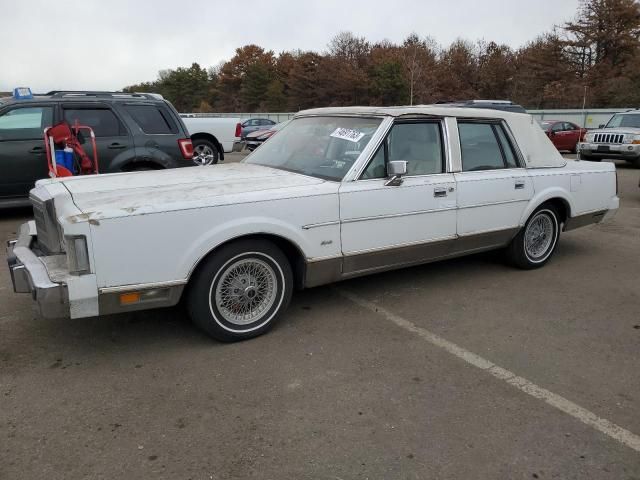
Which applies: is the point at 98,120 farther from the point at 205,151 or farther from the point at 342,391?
the point at 205,151

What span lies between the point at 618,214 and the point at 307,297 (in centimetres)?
659

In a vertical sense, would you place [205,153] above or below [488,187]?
above

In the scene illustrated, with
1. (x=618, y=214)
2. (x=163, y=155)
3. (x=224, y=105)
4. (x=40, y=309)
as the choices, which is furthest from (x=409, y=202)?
(x=224, y=105)

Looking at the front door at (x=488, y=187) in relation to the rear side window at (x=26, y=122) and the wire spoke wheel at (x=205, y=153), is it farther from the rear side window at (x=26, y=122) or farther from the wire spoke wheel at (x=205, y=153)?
the wire spoke wheel at (x=205, y=153)

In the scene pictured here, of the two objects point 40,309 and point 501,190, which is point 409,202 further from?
point 40,309

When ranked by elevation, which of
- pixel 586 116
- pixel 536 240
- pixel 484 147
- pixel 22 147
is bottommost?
pixel 536 240

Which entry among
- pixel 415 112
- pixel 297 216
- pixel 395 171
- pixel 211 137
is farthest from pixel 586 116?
pixel 297 216

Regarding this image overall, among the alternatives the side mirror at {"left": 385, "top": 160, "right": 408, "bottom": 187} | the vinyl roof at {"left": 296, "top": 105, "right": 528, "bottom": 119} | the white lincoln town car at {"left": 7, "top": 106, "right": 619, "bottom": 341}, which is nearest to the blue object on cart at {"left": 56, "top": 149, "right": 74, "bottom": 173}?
the white lincoln town car at {"left": 7, "top": 106, "right": 619, "bottom": 341}

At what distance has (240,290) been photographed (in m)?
3.89

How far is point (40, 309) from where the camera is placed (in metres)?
3.32

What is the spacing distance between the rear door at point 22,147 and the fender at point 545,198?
6.54 metres

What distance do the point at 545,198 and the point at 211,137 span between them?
1133 centimetres

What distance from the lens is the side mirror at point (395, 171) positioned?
13.9 feet

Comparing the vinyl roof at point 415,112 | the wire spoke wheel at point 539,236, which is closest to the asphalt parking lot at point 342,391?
the wire spoke wheel at point 539,236
